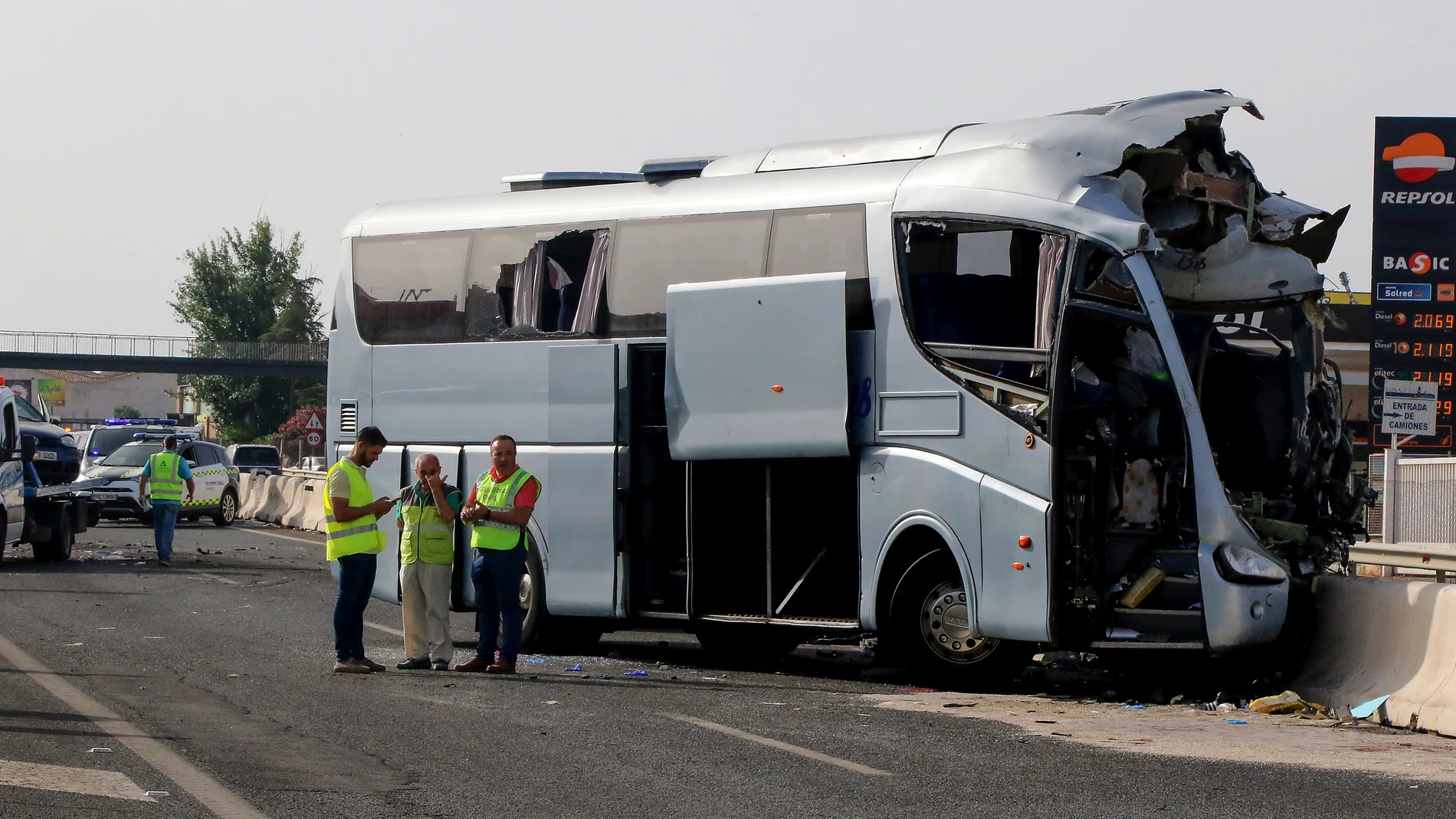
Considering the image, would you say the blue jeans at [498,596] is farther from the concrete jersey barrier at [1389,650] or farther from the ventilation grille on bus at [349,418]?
the concrete jersey barrier at [1389,650]

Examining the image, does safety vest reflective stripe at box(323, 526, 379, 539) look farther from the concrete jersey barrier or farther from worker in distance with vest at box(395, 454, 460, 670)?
the concrete jersey barrier

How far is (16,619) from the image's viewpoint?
54.2ft

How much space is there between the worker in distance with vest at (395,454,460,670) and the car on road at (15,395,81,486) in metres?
13.4

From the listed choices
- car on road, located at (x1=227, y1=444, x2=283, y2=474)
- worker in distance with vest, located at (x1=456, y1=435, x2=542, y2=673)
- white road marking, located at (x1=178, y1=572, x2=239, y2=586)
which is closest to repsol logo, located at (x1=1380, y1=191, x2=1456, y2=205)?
white road marking, located at (x1=178, y1=572, x2=239, y2=586)

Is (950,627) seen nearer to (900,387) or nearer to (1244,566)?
(900,387)

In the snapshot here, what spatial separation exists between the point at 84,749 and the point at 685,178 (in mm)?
6936

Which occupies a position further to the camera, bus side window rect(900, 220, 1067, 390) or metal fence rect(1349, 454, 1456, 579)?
metal fence rect(1349, 454, 1456, 579)

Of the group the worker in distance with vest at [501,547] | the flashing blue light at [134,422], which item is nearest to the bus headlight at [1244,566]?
the worker in distance with vest at [501,547]

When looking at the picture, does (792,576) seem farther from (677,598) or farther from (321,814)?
(321,814)

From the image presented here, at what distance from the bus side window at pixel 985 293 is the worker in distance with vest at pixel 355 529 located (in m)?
4.07

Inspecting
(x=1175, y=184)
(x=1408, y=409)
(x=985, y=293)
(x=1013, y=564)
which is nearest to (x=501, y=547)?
(x=1013, y=564)

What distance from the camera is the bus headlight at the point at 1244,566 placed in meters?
11.5

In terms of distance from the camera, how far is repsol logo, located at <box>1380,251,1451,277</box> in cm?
2536

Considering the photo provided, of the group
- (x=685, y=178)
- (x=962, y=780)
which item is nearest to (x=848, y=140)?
(x=685, y=178)
